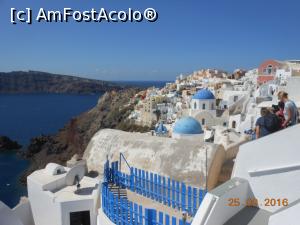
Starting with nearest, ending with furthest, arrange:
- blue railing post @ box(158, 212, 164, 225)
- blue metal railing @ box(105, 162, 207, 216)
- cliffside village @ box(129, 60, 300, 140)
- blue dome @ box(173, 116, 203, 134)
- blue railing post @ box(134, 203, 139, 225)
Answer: blue railing post @ box(158, 212, 164, 225) < blue railing post @ box(134, 203, 139, 225) < blue metal railing @ box(105, 162, 207, 216) < blue dome @ box(173, 116, 203, 134) < cliffside village @ box(129, 60, 300, 140)

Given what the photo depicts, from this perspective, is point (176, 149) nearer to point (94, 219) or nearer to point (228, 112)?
point (94, 219)

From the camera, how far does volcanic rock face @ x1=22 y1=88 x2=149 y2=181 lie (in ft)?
124

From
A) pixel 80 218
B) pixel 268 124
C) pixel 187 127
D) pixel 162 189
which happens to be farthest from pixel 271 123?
pixel 187 127

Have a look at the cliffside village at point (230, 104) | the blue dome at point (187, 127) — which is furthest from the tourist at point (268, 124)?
the blue dome at point (187, 127)

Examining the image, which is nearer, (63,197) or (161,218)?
(161,218)

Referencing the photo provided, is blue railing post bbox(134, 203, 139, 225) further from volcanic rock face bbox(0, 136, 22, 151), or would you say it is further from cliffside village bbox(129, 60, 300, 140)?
volcanic rock face bbox(0, 136, 22, 151)

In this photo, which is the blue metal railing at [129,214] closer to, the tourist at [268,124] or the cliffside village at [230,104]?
the tourist at [268,124]

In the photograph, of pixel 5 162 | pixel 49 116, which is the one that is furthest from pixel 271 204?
pixel 49 116

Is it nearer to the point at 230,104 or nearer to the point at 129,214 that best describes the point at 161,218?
the point at 129,214

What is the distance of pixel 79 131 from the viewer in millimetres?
68500

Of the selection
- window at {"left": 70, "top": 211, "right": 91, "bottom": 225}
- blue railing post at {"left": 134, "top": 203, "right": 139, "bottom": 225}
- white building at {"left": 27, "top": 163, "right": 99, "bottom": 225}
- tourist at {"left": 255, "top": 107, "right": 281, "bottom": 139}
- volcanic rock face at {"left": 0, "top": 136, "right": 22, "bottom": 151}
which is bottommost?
volcanic rock face at {"left": 0, "top": 136, "right": 22, "bottom": 151}

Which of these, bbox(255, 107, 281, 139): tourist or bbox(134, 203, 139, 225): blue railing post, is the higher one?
bbox(255, 107, 281, 139): tourist

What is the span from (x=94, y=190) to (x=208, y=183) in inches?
141

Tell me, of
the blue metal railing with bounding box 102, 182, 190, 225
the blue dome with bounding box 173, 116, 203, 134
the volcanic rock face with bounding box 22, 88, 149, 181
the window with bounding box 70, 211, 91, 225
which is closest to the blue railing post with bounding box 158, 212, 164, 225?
the blue metal railing with bounding box 102, 182, 190, 225
